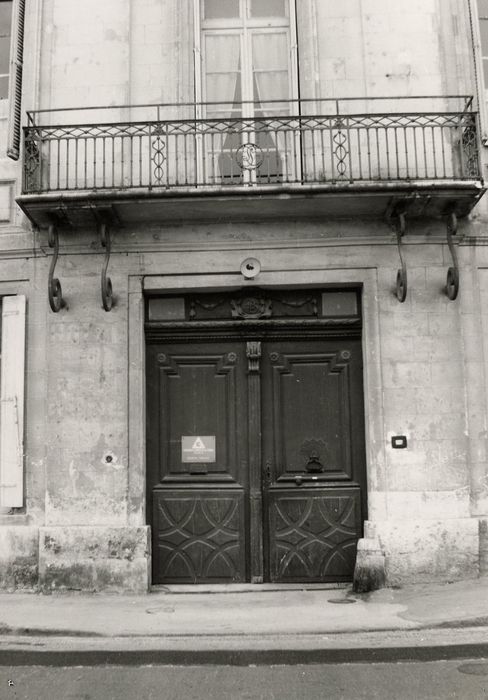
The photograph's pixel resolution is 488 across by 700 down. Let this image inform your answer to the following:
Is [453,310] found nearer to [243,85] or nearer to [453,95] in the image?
→ [453,95]

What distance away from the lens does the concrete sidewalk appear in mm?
5473

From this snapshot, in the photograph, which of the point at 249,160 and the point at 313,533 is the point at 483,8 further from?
the point at 313,533

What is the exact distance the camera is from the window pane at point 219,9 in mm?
8500

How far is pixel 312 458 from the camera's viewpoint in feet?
25.6

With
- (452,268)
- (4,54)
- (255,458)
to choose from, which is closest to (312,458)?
(255,458)

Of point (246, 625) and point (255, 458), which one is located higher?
point (255, 458)

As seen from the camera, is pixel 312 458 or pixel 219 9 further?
pixel 219 9

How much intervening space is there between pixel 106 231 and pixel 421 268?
339 centimetres

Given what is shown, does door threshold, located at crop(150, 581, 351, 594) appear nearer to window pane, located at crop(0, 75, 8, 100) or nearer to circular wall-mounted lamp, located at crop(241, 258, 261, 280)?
circular wall-mounted lamp, located at crop(241, 258, 261, 280)

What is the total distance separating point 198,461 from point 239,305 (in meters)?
1.76

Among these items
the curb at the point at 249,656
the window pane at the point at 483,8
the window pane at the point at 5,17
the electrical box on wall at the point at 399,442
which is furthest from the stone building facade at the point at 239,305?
the curb at the point at 249,656

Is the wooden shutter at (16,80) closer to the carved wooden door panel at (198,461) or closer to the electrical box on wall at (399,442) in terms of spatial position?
the carved wooden door panel at (198,461)

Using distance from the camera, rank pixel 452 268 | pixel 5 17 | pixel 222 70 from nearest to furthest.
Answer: pixel 452 268
pixel 222 70
pixel 5 17

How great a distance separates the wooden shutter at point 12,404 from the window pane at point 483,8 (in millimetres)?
6118
